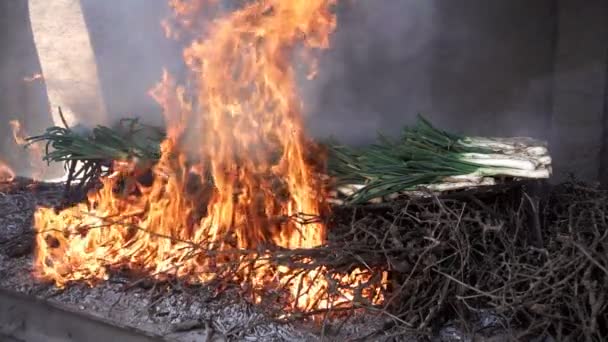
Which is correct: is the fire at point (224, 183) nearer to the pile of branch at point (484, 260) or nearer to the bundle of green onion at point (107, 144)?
the bundle of green onion at point (107, 144)

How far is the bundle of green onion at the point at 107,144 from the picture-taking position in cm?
396

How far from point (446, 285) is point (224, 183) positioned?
62.3 inches

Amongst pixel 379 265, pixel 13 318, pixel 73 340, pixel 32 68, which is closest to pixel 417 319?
pixel 379 265

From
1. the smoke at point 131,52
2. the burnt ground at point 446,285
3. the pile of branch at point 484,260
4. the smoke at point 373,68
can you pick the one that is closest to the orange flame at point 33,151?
the smoke at point 131,52

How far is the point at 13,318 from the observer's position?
351 centimetres

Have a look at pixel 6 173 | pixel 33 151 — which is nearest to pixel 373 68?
pixel 6 173

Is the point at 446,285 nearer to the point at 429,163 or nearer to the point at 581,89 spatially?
the point at 429,163

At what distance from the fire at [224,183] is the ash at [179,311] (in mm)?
115

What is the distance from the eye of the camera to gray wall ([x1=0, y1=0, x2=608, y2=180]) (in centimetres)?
468

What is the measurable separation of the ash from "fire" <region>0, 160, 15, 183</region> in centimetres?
259

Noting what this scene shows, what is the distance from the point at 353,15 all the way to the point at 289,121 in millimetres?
2247

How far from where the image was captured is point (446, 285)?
268 cm

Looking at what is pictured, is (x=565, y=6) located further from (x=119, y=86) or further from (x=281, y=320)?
(x=119, y=86)

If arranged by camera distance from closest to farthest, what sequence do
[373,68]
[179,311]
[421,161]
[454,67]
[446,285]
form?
[446,285]
[179,311]
[421,161]
[454,67]
[373,68]
